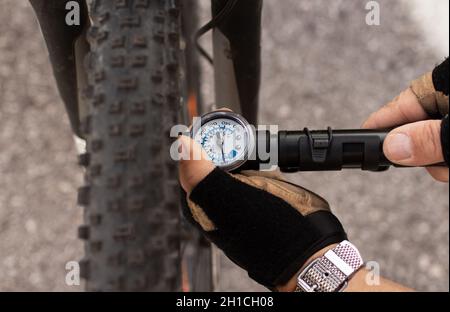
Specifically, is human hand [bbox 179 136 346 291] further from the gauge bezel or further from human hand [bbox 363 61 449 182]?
human hand [bbox 363 61 449 182]

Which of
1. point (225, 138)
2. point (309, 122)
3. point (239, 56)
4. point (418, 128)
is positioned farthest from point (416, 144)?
point (309, 122)

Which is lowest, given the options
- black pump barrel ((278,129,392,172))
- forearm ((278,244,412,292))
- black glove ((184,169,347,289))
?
forearm ((278,244,412,292))

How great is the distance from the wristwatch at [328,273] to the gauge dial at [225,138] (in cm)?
18

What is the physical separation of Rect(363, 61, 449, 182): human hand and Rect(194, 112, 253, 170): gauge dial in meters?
0.20

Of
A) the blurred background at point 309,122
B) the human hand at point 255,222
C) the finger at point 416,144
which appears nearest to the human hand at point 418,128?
the finger at point 416,144

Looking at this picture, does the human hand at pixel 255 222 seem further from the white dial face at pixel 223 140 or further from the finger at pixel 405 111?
the finger at pixel 405 111

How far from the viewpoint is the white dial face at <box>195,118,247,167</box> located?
696 mm

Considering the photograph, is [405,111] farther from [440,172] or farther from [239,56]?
[239,56]

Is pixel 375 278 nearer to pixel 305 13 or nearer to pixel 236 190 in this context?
pixel 236 190

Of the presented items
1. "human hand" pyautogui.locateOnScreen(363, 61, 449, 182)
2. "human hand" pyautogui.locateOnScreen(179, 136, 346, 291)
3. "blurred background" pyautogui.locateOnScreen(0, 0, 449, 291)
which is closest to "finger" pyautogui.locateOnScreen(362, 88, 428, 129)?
"human hand" pyautogui.locateOnScreen(363, 61, 449, 182)

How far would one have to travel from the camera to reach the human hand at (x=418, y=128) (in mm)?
647

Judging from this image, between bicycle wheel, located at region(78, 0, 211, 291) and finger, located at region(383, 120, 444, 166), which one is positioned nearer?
bicycle wheel, located at region(78, 0, 211, 291)

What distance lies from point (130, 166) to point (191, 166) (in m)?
0.09
